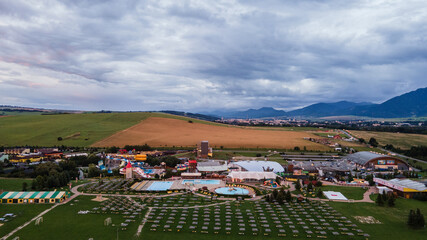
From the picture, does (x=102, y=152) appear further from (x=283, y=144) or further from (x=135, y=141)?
(x=283, y=144)

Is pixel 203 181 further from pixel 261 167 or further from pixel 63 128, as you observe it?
pixel 63 128

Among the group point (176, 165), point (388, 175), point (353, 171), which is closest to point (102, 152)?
point (176, 165)

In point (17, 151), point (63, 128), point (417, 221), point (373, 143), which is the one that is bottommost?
point (17, 151)

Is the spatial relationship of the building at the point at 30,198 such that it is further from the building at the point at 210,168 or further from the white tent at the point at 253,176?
the white tent at the point at 253,176

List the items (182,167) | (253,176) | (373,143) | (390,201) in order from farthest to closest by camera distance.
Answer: (373,143) < (182,167) < (253,176) < (390,201)

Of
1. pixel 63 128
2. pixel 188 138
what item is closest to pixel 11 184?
pixel 188 138

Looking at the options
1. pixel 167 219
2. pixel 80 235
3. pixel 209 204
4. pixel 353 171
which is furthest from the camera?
pixel 353 171

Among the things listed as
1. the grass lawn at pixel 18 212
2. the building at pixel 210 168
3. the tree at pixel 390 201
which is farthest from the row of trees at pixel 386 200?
the grass lawn at pixel 18 212
